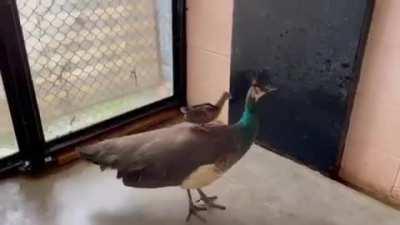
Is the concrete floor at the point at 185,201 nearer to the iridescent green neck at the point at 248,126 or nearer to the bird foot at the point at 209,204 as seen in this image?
the bird foot at the point at 209,204

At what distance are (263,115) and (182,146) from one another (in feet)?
1.71

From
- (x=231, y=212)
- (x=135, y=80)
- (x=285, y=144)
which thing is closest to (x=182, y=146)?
(x=231, y=212)

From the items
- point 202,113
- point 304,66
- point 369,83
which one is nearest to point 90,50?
point 202,113

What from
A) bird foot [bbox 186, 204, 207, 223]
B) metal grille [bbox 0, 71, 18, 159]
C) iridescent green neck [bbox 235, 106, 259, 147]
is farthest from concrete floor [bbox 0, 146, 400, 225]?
iridescent green neck [bbox 235, 106, 259, 147]

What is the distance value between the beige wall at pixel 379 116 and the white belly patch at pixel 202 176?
55cm

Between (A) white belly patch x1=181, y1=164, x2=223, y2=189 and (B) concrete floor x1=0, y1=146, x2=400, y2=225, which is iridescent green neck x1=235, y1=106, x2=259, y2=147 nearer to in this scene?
(A) white belly patch x1=181, y1=164, x2=223, y2=189

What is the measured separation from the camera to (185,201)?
1.59 meters

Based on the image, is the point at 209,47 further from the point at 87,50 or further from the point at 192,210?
the point at 192,210

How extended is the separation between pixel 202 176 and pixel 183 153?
0.32 ft

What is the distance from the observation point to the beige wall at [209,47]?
181cm

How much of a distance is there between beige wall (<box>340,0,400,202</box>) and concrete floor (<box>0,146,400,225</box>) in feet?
0.25

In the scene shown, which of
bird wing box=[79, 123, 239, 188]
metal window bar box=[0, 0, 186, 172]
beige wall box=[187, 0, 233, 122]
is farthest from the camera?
beige wall box=[187, 0, 233, 122]

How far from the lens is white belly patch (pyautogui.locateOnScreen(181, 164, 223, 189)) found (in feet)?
4.43

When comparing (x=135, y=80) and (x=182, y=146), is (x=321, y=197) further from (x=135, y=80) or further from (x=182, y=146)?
(x=135, y=80)
